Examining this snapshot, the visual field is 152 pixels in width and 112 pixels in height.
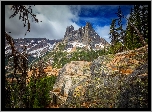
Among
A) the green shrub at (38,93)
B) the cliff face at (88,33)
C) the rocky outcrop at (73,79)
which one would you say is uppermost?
the cliff face at (88,33)

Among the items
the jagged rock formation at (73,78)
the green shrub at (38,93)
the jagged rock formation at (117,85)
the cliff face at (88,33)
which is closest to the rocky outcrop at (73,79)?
the jagged rock formation at (73,78)

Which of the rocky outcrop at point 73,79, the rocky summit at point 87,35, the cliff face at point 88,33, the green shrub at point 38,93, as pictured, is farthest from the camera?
the green shrub at point 38,93

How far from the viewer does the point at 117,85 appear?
24.4 feet

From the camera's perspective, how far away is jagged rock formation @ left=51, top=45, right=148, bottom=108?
6148mm

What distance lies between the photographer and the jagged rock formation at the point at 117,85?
6148 mm

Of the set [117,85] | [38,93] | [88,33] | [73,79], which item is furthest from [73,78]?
[88,33]

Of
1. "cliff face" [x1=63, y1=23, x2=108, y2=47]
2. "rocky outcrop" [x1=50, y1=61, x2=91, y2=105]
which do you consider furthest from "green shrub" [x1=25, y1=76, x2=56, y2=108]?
"cliff face" [x1=63, y1=23, x2=108, y2=47]

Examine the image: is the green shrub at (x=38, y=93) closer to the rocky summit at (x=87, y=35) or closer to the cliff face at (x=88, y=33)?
the cliff face at (x=88, y=33)

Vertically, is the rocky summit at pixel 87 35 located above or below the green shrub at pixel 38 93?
above

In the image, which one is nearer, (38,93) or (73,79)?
(73,79)

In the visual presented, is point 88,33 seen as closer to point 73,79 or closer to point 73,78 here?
point 73,78
